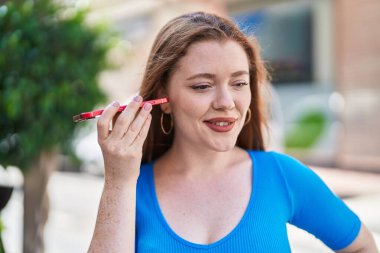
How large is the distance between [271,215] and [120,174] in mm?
602

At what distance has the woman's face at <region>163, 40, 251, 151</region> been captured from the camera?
180 centimetres

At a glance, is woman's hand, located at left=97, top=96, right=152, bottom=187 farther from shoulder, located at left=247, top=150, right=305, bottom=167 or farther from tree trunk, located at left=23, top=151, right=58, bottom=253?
tree trunk, located at left=23, top=151, right=58, bottom=253

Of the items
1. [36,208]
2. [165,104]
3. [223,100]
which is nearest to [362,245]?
[223,100]

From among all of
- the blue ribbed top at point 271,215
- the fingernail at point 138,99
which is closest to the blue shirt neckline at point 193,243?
the blue ribbed top at point 271,215

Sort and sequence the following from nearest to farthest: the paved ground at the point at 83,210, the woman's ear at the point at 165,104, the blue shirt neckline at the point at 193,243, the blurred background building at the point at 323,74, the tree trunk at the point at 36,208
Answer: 1. the blue shirt neckline at the point at 193,243
2. the woman's ear at the point at 165,104
3. the tree trunk at the point at 36,208
4. the paved ground at the point at 83,210
5. the blurred background building at the point at 323,74

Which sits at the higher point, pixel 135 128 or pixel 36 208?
pixel 135 128

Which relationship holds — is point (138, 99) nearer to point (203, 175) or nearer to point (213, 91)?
point (213, 91)

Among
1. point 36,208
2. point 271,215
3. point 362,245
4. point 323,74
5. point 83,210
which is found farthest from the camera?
point 323,74

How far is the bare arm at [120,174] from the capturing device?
1.61 metres

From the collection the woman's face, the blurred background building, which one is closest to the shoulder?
the woman's face

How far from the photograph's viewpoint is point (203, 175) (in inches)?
78.5

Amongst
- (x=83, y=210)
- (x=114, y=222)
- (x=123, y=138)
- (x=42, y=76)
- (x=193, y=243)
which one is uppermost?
(x=42, y=76)

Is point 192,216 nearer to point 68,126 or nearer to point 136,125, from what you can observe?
point 136,125

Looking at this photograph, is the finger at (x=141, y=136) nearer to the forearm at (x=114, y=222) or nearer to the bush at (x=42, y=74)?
the forearm at (x=114, y=222)
